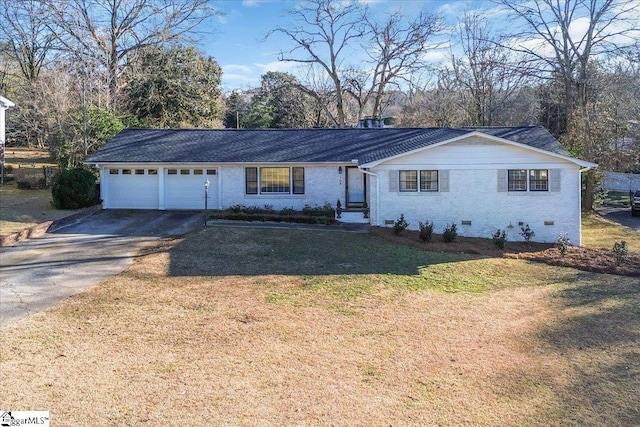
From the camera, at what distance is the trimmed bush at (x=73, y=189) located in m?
19.5

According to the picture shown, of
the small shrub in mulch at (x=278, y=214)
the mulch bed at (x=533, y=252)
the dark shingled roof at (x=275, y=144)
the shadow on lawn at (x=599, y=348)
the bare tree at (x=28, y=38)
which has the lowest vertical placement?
the shadow on lawn at (x=599, y=348)

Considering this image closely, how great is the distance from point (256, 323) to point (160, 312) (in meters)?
1.90

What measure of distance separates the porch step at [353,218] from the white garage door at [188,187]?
6.05 m

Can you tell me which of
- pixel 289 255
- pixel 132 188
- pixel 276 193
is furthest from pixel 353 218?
pixel 132 188

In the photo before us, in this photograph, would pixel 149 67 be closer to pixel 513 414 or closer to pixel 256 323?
pixel 256 323

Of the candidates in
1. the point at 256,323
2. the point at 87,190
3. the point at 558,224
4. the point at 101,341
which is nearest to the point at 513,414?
the point at 256,323

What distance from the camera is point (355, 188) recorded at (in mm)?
20469

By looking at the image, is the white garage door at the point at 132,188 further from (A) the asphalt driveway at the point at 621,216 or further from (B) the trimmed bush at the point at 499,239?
(A) the asphalt driveway at the point at 621,216

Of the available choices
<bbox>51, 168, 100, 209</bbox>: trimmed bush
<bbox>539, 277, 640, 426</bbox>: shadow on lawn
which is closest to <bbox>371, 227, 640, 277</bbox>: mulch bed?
<bbox>539, 277, 640, 426</bbox>: shadow on lawn

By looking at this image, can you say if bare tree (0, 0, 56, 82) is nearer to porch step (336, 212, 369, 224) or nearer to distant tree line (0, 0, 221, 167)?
distant tree line (0, 0, 221, 167)

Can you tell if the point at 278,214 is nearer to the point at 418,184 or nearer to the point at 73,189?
the point at 418,184

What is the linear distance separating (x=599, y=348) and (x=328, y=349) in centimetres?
451

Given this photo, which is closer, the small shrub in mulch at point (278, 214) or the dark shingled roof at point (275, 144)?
the small shrub in mulch at point (278, 214)

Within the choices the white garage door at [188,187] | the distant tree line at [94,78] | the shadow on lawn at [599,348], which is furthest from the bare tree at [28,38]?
the shadow on lawn at [599,348]
